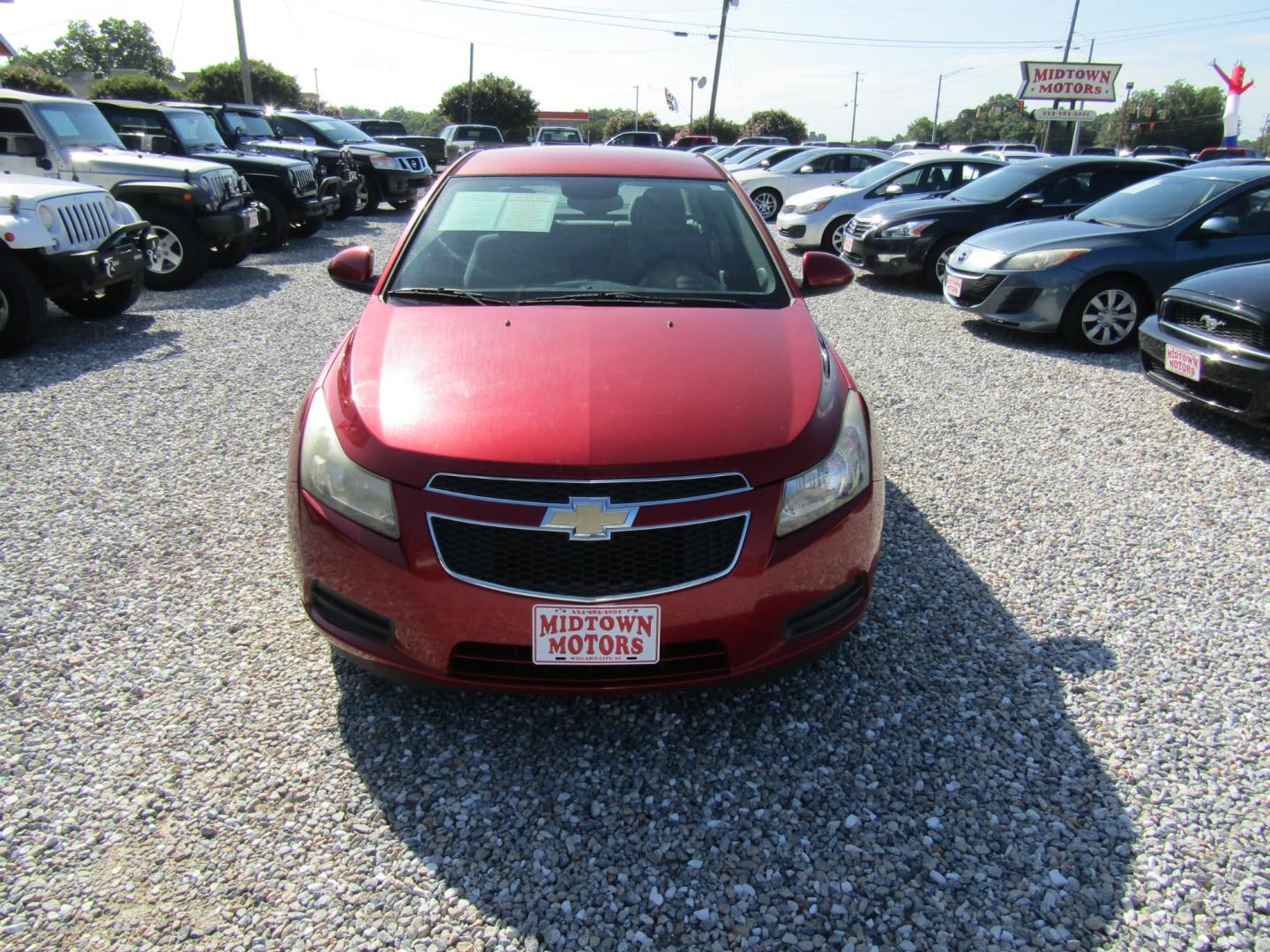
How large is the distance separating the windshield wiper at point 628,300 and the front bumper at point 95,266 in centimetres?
550

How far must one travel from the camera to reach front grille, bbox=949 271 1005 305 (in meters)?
7.61

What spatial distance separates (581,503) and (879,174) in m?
12.1

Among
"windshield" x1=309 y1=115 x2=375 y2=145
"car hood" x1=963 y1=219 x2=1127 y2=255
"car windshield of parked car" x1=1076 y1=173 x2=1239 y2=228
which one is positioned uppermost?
"windshield" x1=309 y1=115 x2=375 y2=145

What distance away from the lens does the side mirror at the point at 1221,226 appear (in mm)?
6642

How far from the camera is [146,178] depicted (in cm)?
935

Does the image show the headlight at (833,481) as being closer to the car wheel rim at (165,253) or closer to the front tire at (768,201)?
the car wheel rim at (165,253)

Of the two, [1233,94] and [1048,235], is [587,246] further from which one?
[1233,94]

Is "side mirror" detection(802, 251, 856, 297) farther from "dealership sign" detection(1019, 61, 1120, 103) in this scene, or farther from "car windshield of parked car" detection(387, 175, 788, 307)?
"dealership sign" detection(1019, 61, 1120, 103)

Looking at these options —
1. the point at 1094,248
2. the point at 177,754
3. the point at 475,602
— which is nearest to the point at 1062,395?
the point at 1094,248

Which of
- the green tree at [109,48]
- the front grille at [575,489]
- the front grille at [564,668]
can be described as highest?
the green tree at [109,48]

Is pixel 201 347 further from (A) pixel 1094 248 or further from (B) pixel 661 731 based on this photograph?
(A) pixel 1094 248

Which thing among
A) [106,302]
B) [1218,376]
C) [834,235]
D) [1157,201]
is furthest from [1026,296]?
[106,302]

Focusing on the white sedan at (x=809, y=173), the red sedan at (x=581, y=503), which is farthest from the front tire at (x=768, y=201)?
the red sedan at (x=581, y=503)

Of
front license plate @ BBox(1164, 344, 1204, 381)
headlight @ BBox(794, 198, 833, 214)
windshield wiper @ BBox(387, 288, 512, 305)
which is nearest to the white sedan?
headlight @ BBox(794, 198, 833, 214)
